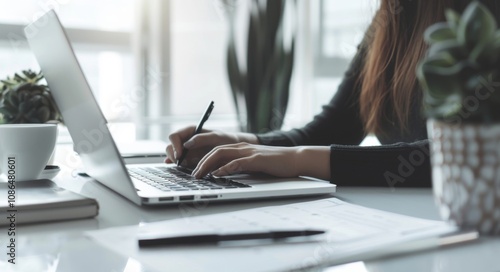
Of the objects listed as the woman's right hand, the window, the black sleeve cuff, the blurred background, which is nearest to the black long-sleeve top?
the black sleeve cuff

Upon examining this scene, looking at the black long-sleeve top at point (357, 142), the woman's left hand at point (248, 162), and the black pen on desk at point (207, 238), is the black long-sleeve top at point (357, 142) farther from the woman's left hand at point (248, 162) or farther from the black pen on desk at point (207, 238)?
the black pen on desk at point (207, 238)

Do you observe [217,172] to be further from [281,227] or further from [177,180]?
[281,227]

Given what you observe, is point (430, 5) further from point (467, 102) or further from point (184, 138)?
point (467, 102)

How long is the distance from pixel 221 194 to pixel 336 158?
27 cm

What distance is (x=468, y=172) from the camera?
19.6 inches

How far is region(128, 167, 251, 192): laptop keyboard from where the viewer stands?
2.45 ft

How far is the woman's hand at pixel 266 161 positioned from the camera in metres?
0.84

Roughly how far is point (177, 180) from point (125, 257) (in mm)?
353

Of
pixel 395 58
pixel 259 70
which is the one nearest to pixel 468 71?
pixel 395 58

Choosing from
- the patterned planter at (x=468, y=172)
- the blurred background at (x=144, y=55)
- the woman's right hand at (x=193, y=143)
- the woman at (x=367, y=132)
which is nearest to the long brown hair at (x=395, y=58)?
the woman at (x=367, y=132)

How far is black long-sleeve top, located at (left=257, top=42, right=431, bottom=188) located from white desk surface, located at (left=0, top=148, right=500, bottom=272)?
72mm

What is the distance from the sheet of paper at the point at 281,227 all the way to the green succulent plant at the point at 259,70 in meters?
1.83

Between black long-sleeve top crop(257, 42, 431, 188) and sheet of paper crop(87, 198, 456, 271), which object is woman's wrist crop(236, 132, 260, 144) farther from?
sheet of paper crop(87, 198, 456, 271)

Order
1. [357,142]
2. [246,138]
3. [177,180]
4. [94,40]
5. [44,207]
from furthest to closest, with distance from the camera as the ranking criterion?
[94,40]
[357,142]
[246,138]
[177,180]
[44,207]
